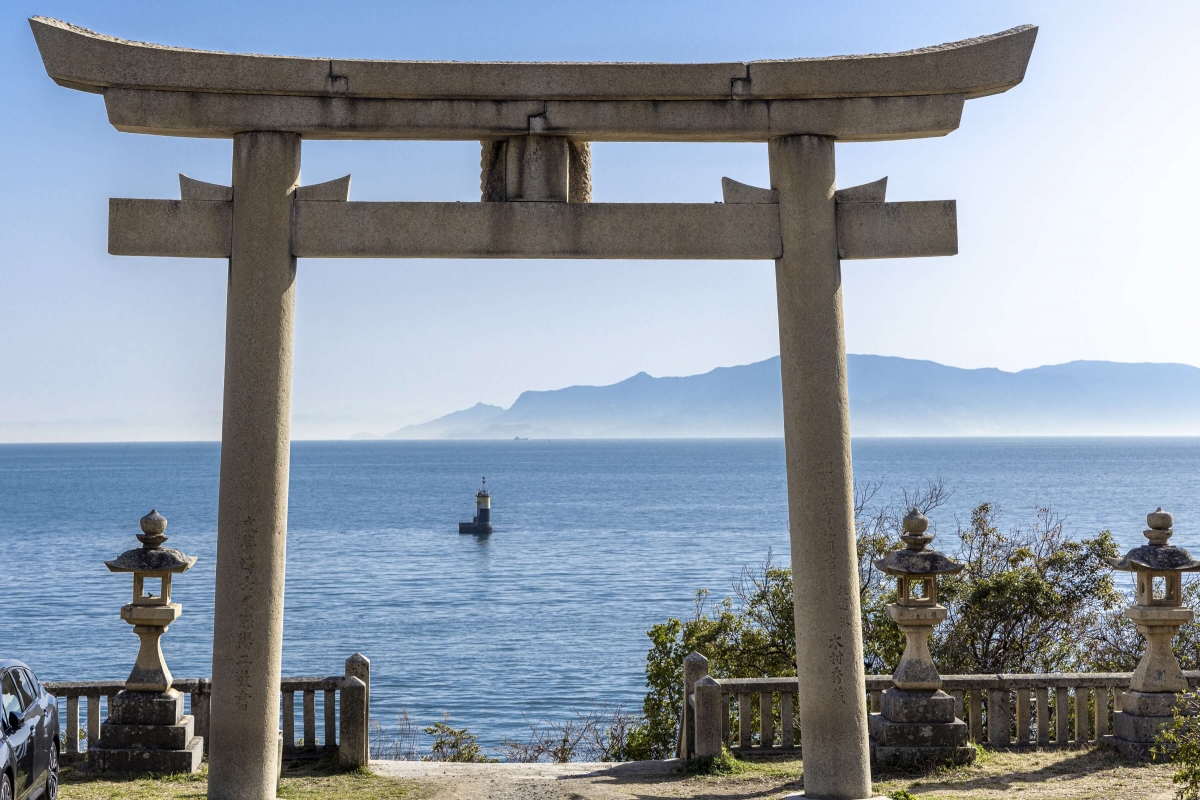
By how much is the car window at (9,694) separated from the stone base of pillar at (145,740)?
5.69 feet

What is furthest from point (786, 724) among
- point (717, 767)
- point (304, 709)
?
point (304, 709)

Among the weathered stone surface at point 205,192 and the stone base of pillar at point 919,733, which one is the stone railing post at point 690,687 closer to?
the stone base of pillar at point 919,733

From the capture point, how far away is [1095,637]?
15.0 meters

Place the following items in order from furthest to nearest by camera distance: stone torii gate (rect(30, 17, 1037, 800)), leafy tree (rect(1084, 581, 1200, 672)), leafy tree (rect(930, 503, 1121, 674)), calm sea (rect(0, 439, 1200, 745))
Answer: calm sea (rect(0, 439, 1200, 745)) < leafy tree (rect(930, 503, 1121, 674)) < leafy tree (rect(1084, 581, 1200, 672)) < stone torii gate (rect(30, 17, 1037, 800))

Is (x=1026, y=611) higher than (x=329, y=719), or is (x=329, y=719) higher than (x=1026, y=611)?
(x=1026, y=611)

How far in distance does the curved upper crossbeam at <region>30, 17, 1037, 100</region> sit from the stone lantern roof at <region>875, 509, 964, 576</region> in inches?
146

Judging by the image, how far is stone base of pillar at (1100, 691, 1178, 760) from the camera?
8609 mm

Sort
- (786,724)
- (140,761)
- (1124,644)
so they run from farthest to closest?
1. (1124,644)
2. (786,724)
3. (140,761)

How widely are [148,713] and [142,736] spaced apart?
0.18m

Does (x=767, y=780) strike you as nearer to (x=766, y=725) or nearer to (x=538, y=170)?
(x=766, y=725)

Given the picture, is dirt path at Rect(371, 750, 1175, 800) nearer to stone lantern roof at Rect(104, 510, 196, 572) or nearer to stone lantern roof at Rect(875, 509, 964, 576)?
stone lantern roof at Rect(875, 509, 964, 576)

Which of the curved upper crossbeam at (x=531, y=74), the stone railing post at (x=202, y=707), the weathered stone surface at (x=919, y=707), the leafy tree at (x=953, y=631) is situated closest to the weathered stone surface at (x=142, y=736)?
the stone railing post at (x=202, y=707)

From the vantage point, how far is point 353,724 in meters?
8.44

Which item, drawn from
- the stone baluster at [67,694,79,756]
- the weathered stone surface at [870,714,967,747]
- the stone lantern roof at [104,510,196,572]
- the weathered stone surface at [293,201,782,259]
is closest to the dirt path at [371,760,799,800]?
the weathered stone surface at [870,714,967,747]
